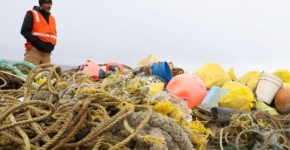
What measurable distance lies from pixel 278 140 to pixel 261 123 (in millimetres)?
195

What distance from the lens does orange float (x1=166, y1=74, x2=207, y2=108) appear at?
3982 millimetres

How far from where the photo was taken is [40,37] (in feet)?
19.8

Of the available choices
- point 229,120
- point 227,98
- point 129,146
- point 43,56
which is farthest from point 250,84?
point 129,146

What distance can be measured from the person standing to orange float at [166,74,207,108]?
2.49 metres

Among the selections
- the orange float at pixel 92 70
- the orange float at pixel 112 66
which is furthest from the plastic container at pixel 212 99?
the orange float at pixel 112 66

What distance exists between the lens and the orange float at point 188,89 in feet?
13.1

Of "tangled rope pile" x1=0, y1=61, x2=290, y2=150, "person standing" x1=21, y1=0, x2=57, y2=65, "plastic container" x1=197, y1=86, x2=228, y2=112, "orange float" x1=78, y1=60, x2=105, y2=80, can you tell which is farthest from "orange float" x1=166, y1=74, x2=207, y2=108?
"person standing" x1=21, y1=0, x2=57, y2=65

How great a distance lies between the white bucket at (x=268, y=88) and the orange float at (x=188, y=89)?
0.73 meters

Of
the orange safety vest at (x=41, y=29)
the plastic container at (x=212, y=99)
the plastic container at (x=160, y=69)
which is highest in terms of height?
the orange safety vest at (x=41, y=29)

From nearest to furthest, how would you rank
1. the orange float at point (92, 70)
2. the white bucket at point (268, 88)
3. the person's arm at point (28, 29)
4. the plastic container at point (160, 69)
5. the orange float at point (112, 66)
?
the plastic container at point (160, 69) < the white bucket at point (268, 88) < the orange float at point (92, 70) < the orange float at point (112, 66) < the person's arm at point (28, 29)

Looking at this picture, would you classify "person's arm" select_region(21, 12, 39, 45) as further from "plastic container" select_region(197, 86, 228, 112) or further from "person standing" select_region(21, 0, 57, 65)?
"plastic container" select_region(197, 86, 228, 112)

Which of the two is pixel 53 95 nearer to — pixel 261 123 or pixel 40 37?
pixel 261 123

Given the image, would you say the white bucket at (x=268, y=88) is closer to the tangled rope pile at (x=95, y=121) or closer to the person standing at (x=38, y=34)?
the tangled rope pile at (x=95, y=121)

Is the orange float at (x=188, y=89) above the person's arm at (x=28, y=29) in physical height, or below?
below
